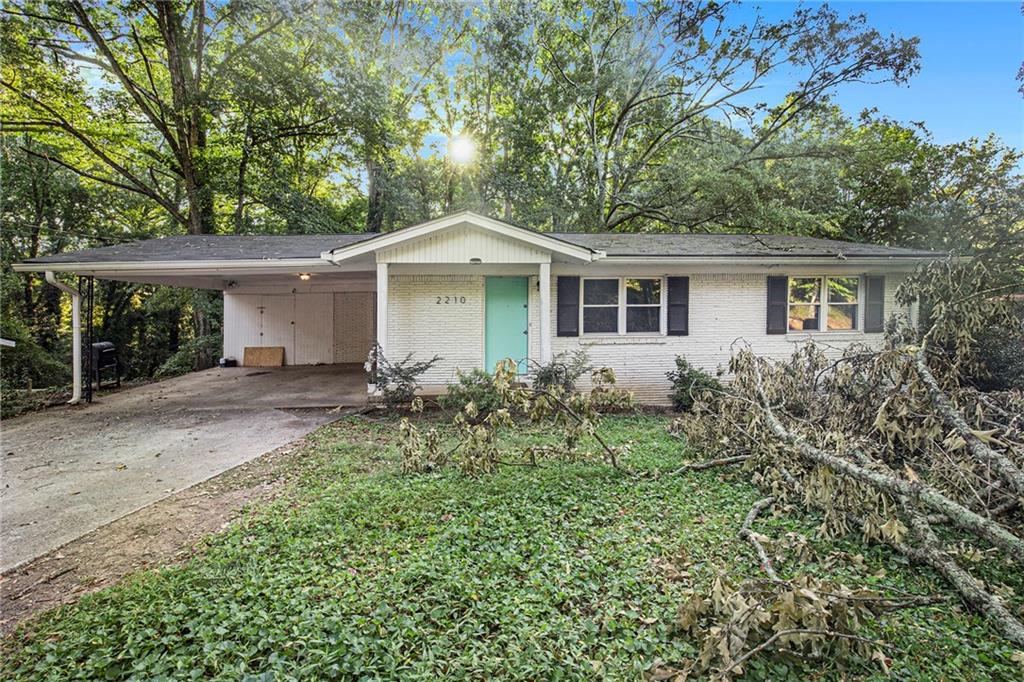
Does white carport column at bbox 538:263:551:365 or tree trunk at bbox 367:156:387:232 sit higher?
tree trunk at bbox 367:156:387:232

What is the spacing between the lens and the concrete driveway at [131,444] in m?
3.96

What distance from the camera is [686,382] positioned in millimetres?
8594

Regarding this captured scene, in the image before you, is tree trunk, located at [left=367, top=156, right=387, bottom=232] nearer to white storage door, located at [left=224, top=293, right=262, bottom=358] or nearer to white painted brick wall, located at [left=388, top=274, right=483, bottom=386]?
white storage door, located at [left=224, top=293, right=262, bottom=358]

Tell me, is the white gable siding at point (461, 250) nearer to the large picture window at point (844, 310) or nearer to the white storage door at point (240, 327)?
the large picture window at point (844, 310)

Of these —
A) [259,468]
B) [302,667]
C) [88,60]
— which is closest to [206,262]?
[259,468]

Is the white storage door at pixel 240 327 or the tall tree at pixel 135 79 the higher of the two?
the tall tree at pixel 135 79

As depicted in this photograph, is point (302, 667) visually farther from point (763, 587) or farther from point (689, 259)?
point (689, 259)

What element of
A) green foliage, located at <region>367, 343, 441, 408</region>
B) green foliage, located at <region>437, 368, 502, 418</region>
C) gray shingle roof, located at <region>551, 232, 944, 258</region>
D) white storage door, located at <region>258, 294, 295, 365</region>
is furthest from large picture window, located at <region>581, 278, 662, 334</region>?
white storage door, located at <region>258, 294, 295, 365</region>

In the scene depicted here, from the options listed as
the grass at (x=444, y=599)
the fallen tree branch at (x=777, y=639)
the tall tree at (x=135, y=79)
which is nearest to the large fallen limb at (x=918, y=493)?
the grass at (x=444, y=599)

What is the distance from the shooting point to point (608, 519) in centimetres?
389

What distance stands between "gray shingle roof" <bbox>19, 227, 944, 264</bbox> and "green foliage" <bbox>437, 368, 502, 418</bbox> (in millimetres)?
3002

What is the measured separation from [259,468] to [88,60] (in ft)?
53.2

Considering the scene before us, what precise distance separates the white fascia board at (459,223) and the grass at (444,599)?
474cm

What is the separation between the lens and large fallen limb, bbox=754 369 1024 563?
8.63ft
